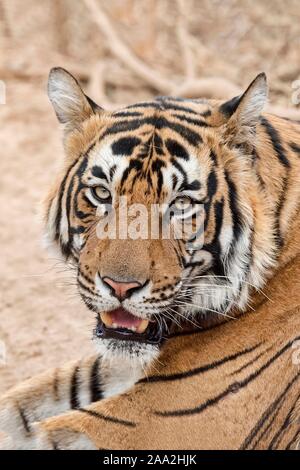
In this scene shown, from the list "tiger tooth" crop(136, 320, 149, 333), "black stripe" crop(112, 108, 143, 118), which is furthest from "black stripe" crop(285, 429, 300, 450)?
"black stripe" crop(112, 108, 143, 118)

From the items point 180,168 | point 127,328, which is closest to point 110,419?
point 127,328

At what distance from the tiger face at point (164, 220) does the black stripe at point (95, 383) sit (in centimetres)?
45

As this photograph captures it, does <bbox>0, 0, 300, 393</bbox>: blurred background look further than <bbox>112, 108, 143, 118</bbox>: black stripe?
Yes

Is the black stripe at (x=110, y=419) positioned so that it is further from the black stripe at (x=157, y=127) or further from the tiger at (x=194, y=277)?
the black stripe at (x=157, y=127)

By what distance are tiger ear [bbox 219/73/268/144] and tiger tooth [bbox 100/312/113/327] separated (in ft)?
2.16

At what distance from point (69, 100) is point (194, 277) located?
0.73 meters

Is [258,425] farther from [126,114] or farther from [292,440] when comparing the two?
[126,114]

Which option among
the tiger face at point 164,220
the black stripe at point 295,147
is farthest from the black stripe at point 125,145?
the black stripe at point 295,147

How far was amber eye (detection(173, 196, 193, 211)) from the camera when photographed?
2.64 m

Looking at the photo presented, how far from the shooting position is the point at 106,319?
2680 millimetres

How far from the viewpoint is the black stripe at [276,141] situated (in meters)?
2.80

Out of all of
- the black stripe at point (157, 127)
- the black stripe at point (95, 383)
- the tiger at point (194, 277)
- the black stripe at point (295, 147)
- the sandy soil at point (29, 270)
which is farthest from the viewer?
the sandy soil at point (29, 270)

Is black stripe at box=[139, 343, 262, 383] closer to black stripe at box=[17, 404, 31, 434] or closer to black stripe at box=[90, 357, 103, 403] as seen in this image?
black stripe at box=[90, 357, 103, 403]
